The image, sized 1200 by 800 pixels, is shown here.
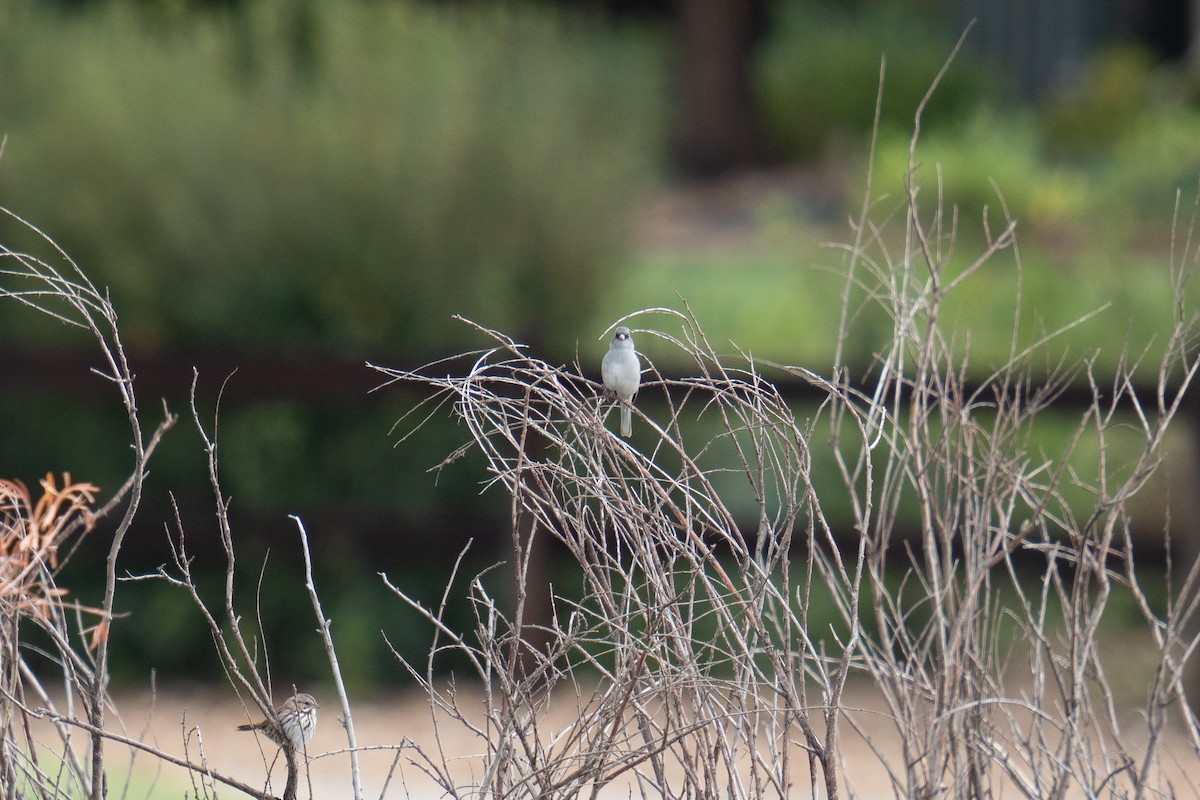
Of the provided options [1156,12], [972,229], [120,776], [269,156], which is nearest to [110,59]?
[269,156]

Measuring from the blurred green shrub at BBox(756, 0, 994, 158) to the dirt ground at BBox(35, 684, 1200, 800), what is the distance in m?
10.9

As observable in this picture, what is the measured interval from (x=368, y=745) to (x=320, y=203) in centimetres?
256

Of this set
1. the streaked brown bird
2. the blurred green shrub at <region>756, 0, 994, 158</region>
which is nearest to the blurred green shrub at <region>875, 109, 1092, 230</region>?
the blurred green shrub at <region>756, 0, 994, 158</region>

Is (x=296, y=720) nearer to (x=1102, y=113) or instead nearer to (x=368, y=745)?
(x=368, y=745)

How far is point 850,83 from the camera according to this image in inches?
632

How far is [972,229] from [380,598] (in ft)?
17.4

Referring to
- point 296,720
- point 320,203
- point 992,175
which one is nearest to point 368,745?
point 296,720

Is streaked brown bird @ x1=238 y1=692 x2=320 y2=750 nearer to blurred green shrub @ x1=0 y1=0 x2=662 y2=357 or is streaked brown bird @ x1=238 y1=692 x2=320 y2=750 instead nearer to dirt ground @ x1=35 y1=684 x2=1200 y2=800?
dirt ground @ x1=35 y1=684 x2=1200 y2=800

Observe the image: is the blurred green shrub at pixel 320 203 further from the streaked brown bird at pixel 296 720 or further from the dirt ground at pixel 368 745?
the streaked brown bird at pixel 296 720

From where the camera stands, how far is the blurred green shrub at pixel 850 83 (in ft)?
51.4

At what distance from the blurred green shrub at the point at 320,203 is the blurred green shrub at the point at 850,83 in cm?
980

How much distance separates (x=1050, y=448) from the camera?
242 inches

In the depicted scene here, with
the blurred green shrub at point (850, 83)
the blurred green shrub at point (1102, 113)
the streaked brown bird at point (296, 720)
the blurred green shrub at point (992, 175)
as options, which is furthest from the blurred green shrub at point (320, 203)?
the blurred green shrub at point (850, 83)

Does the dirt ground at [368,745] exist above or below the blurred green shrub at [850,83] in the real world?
below
